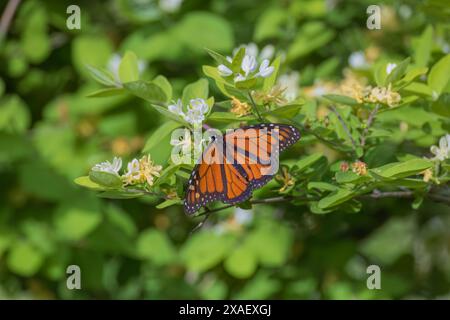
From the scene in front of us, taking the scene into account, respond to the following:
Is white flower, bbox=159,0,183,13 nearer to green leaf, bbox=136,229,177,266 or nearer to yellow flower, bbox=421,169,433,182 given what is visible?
green leaf, bbox=136,229,177,266

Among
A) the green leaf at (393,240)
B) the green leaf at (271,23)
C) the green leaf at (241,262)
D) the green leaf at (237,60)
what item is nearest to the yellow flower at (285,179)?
the green leaf at (237,60)

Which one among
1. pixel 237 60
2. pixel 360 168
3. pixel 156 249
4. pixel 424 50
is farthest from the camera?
pixel 156 249

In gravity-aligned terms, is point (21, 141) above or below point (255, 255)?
above

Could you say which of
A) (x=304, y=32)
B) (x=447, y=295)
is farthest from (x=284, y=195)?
(x=447, y=295)

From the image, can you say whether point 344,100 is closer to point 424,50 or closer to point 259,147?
point 259,147

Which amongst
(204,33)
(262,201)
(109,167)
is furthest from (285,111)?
(204,33)

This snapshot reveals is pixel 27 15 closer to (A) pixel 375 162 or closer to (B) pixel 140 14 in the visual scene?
(B) pixel 140 14

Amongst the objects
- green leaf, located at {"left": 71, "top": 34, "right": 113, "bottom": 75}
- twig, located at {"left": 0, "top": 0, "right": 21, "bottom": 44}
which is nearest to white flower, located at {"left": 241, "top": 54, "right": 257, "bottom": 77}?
green leaf, located at {"left": 71, "top": 34, "right": 113, "bottom": 75}
